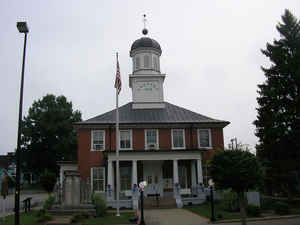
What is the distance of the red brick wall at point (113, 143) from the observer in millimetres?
27875

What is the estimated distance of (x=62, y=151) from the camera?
52344mm

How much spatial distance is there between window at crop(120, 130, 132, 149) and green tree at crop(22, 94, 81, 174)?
84.8 feet

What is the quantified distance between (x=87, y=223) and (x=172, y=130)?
1480cm

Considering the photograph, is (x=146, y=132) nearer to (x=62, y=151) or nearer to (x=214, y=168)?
(x=214, y=168)

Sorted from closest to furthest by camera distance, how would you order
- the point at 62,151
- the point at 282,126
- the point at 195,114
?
the point at 282,126, the point at 195,114, the point at 62,151

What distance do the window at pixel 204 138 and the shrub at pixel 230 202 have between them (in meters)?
8.62

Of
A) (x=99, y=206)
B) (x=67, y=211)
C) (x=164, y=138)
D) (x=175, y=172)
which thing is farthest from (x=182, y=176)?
(x=67, y=211)

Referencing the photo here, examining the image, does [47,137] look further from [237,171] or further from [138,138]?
[237,171]

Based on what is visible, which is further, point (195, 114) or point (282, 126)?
point (195, 114)

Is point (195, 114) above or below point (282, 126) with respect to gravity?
above

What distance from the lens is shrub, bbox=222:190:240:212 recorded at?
65.7ft

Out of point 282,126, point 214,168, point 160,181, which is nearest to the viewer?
point 214,168

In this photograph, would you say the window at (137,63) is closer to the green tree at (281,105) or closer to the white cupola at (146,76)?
the white cupola at (146,76)

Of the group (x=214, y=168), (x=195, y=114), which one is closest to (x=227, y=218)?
(x=214, y=168)
